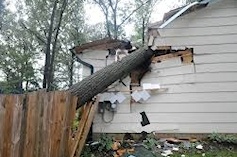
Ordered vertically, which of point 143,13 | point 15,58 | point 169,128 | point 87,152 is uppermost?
point 143,13

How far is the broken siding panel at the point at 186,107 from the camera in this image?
22.2ft

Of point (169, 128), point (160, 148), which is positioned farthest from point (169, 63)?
point (160, 148)

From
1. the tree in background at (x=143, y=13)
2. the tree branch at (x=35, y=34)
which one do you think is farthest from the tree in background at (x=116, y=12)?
the tree branch at (x=35, y=34)

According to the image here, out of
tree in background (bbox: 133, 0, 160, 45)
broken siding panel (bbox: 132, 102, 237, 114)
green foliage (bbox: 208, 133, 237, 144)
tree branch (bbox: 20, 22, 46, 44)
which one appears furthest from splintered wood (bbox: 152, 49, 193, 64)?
tree in background (bbox: 133, 0, 160, 45)

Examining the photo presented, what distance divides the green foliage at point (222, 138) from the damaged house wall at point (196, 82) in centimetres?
20

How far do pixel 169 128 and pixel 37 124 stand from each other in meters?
3.82

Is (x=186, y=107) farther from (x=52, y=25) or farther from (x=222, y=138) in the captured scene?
(x=52, y=25)

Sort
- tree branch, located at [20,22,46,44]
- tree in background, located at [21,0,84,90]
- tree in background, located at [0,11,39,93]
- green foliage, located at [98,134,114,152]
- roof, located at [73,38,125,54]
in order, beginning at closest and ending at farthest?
green foliage, located at [98,134,114,152]
roof, located at [73,38,125,54]
tree in background, located at [21,0,84,90]
tree branch, located at [20,22,46,44]
tree in background, located at [0,11,39,93]

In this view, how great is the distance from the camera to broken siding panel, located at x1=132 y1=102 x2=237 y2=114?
6776 mm

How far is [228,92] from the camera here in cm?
680

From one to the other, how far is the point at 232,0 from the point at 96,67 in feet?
11.8

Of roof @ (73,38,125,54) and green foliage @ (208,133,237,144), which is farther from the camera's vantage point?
roof @ (73,38,125,54)

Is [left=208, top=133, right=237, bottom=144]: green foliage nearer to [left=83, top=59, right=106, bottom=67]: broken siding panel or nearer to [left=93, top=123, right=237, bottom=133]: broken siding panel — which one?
[left=93, top=123, right=237, bottom=133]: broken siding panel

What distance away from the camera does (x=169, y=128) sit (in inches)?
274
